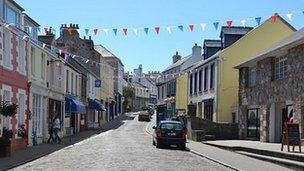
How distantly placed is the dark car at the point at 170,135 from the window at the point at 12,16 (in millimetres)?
9811

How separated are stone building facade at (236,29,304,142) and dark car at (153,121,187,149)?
5.41m

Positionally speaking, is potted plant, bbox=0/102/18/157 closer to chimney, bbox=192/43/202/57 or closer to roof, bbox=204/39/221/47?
roof, bbox=204/39/221/47

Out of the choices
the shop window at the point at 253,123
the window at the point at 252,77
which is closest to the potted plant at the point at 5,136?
the shop window at the point at 253,123

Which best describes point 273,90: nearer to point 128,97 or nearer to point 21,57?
point 21,57

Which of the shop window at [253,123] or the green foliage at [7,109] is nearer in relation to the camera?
the green foliage at [7,109]

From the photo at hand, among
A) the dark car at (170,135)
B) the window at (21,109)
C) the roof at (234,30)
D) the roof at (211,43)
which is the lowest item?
the dark car at (170,135)

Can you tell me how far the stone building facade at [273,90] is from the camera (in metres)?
27.5

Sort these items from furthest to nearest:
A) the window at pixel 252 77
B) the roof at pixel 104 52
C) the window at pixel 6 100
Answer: the roof at pixel 104 52
the window at pixel 252 77
the window at pixel 6 100

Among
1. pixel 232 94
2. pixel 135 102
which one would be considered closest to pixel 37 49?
pixel 232 94

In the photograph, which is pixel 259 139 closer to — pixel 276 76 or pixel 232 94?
pixel 276 76

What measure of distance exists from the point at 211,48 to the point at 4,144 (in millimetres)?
31239

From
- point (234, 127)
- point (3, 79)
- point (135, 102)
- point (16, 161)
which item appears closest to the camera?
point (16, 161)

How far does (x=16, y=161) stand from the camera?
20250mm

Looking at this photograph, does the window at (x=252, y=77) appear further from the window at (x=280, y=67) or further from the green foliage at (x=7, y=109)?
the green foliage at (x=7, y=109)
